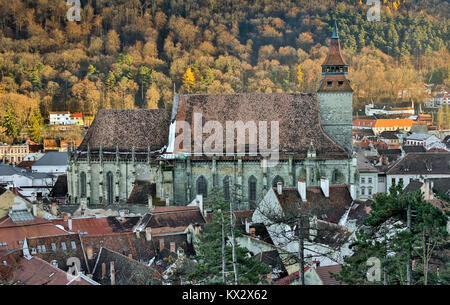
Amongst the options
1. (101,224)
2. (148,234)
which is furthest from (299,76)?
(148,234)

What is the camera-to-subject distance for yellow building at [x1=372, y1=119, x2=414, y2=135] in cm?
14562

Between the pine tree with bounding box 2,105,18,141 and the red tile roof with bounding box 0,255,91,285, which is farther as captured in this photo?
the pine tree with bounding box 2,105,18,141

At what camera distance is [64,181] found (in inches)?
2815

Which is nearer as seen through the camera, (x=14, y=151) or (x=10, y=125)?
(x=14, y=151)

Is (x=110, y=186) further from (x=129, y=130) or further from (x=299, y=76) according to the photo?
(x=299, y=76)

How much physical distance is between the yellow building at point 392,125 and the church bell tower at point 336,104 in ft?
284

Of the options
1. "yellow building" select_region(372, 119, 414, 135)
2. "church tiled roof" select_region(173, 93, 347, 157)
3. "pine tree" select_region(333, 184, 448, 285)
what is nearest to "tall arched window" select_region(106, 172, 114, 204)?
"church tiled roof" select_region(173, 93, 347, 157)

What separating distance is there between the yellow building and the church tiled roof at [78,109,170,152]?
9015 cm


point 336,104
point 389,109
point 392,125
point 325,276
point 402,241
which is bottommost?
point 325,276

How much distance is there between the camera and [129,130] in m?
62.1

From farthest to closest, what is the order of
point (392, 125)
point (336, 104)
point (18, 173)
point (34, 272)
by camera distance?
point (392, 125) → point (18, 173) → point (336, 104) → point (34, 272)

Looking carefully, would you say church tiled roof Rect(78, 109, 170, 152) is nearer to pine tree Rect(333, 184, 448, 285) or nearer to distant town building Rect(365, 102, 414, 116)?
pine tree Rect(333, 184, 448, 285)

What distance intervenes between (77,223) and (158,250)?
30.1 feet

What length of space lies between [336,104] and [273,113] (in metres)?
5.53
